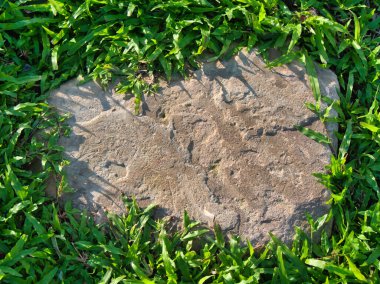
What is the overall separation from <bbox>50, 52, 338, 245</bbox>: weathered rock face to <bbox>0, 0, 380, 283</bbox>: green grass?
8 centimetres

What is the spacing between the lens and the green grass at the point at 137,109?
3115mm

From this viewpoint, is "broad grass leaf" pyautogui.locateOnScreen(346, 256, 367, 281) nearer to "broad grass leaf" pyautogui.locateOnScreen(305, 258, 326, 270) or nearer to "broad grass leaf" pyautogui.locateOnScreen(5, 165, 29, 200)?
"broad grass leaf" pyautogui.locateOnScreen(305, 258, 326, 270)

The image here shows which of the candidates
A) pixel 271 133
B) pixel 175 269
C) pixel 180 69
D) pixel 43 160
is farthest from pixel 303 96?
pixel 43 160

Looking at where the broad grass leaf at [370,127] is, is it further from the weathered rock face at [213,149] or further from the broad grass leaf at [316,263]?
the broad grass leaf at [316,263]

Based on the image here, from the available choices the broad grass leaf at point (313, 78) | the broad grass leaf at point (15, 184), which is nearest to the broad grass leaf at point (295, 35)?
the broad grass leaf at point (313, 78)

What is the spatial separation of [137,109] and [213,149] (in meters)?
0.51

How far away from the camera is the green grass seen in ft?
10.2

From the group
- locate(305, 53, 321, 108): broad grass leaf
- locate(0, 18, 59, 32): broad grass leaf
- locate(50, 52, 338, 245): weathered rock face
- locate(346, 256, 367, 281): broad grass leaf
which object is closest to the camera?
locate(346, 256, 367, 281): broad grass leaf

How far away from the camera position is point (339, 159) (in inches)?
130

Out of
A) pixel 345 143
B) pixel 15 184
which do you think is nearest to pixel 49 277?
pixel 15 184

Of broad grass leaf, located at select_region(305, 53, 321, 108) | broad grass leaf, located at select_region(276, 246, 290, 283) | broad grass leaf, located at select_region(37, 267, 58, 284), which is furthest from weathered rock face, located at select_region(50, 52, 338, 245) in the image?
broad grass leaf, located at select_region(37, 267, 58, 284)

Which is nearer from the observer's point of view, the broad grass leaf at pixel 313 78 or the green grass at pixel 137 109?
the green grass at pixel 137 109

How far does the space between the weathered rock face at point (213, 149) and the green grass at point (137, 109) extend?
0.27 ft

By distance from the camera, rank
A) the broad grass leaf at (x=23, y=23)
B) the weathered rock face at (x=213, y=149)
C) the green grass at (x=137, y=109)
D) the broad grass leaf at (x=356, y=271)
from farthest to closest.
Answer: the broad grass leaf at (x=23, y=23) → the weathered rock face at (x=213, y=149) → the green grass at (x=137, y=109) → the broad grass leaf at (x=356, y=271)
